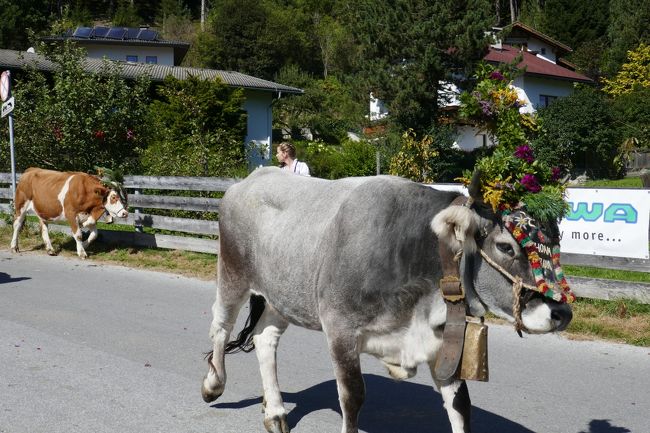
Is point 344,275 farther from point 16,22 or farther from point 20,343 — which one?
point 16,22

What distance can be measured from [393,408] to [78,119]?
12.7m

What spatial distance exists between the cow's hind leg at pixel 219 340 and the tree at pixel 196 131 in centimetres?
970

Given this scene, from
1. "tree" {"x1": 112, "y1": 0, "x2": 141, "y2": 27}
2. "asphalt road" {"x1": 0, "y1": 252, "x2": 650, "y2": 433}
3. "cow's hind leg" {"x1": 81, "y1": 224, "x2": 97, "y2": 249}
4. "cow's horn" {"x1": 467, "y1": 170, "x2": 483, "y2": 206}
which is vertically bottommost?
"asphalt road" {"x1": 0, "y1": 252, "x2": 650, "y2": 433}

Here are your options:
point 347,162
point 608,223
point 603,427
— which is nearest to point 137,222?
point 608,223

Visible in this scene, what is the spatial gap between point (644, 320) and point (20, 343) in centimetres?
650

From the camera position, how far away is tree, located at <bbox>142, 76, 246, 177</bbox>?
50.5ft

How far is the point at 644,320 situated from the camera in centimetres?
812

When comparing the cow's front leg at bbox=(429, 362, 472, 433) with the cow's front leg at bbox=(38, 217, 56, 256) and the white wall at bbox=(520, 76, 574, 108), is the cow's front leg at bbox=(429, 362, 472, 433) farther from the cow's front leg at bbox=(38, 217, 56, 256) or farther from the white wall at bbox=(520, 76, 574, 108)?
the white wall at bbox=(520, 76, 574, 108)

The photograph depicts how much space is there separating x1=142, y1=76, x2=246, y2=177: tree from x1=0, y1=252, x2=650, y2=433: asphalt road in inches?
254

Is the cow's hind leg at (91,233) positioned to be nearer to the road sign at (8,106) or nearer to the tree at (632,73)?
the road sign at (8,106)

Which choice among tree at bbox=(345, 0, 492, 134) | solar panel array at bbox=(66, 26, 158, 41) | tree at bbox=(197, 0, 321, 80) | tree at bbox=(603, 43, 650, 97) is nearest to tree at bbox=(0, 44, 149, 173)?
tree at bbox=(345, 0, 492, 134)

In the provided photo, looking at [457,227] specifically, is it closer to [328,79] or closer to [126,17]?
[328,79]

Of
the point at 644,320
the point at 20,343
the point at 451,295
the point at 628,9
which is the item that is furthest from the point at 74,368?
the point at 628,9

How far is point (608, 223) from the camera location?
30.5ft
